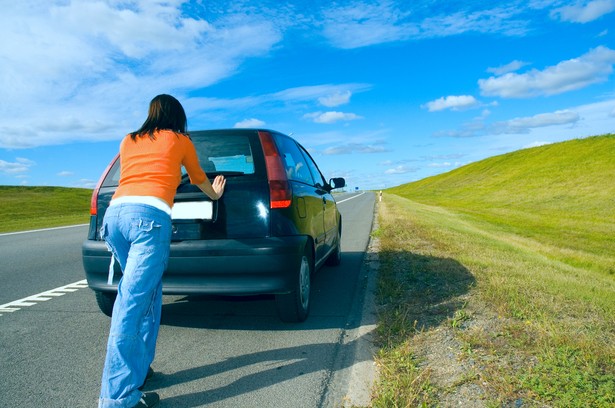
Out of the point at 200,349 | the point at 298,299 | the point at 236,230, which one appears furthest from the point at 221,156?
the point at 200,349

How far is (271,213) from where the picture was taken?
421cm

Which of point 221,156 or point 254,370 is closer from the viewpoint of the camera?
point 254,370

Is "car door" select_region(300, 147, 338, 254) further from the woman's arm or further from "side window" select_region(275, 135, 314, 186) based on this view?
the woman's arm

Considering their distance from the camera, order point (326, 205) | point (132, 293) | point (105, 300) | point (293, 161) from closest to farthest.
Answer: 1. point (132, 293)
2. point (105, 300)
3. point (293, 161)
4. point (326, 205)

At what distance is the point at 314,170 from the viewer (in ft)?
21.9

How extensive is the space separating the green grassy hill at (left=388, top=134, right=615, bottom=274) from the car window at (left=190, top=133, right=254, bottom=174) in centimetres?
968

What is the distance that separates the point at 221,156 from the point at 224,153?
0.04 m

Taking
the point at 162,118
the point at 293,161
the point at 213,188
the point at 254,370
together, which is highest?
the point at 162,118

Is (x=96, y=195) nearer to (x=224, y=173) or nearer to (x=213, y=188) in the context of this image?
(x=224, y=173)

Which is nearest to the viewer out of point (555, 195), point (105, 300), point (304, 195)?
point (105, 300)

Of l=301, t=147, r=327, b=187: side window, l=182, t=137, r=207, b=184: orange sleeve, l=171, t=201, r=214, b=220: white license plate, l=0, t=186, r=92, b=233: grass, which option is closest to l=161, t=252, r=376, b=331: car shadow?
l=171, t=201, r=214, b=220: white license plate

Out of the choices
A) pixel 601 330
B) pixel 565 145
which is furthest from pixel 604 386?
pixel 565 145

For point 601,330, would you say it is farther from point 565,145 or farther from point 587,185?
point 565,145

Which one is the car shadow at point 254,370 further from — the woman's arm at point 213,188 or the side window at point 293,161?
the side window at point 293,161
